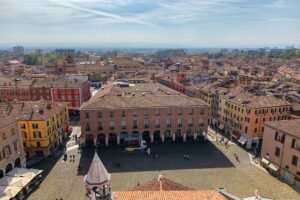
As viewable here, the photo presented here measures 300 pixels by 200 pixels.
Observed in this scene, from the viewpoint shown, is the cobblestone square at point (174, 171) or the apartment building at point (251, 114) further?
the apartment building at point (251, 114)

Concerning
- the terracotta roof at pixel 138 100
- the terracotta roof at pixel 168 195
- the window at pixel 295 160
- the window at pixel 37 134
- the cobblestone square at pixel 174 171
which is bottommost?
the cobblestone square at pixel 174 171

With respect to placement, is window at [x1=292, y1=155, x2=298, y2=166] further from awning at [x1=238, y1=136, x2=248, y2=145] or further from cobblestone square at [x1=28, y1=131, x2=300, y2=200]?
awning at [x1=238, y1=136, x2=248, y2=145]

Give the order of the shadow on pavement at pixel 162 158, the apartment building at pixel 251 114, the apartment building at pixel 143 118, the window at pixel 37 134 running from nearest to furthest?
the shadow on pavement at pixel 162 158 < the window at pixel 37 134 < the apartment building at pixel 143 118 < the apartment building at pixel 251 114

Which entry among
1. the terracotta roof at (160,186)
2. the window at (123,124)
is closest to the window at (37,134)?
the window at (123,124)

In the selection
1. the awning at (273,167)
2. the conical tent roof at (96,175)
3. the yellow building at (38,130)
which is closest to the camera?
the conical tent roof at (96,175)

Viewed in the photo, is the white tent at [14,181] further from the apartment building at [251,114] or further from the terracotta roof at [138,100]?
the apartment building at [251,114]

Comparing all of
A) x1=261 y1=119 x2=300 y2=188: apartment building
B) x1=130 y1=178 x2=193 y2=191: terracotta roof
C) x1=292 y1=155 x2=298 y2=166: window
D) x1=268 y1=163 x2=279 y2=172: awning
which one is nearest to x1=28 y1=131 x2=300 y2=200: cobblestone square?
x1=268 y1=163 x2=279 y2=172: awning

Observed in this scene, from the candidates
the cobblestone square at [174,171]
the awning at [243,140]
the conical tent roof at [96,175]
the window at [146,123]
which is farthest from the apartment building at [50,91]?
the conical tent roof at [96,175]

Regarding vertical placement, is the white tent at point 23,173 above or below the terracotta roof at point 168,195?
below
